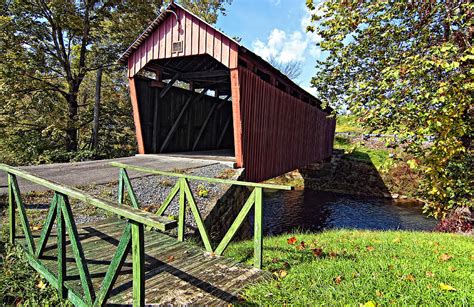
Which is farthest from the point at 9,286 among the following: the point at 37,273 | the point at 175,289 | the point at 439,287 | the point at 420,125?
the point at 420,125

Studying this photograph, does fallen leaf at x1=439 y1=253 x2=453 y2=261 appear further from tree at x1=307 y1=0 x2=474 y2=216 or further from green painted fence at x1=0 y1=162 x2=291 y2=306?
green painted fence at x1=0 y1=162 x2=291 y2=306

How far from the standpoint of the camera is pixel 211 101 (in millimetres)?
14203

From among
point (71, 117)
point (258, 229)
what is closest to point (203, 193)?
point (258, 229)

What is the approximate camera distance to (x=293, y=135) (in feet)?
39.2

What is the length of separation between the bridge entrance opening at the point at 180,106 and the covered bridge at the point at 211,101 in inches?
1.5

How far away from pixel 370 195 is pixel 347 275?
17548 mm

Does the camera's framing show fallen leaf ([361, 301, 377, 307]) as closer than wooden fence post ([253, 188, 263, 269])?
Yes

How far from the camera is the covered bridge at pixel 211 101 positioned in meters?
7.84

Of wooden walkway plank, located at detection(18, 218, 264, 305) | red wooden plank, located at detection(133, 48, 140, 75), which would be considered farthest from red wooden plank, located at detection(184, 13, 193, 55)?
wooden walkway plank, located at detection(18, 218, 264, 305)

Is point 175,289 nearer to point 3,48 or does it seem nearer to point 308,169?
point 3,48

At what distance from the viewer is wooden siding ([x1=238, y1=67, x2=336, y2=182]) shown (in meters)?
8.02

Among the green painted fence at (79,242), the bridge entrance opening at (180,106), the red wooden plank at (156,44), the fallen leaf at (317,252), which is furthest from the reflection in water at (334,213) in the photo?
the green painted fence at (79,242)

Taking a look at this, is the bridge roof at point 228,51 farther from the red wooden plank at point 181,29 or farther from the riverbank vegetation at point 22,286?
the riverbank vegetation at point 22,286

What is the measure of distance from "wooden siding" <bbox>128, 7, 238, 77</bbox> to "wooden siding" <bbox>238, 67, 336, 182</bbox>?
751mm
